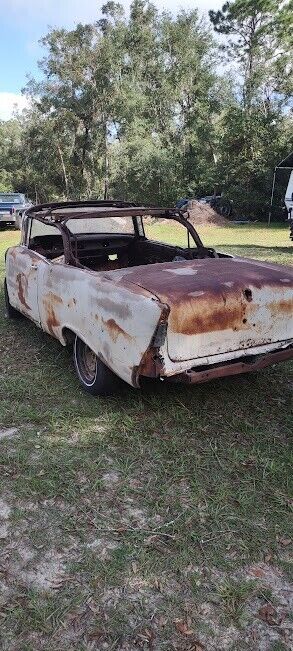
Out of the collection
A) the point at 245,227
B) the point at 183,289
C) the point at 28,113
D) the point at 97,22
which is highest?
the point at 97,22

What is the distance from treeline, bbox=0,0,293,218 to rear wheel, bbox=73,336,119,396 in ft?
69.1

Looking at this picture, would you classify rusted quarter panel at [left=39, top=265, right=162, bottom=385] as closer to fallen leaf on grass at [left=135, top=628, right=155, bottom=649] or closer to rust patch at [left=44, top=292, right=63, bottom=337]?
rust patch at [left=44, top=292, right=63, bottom=337]

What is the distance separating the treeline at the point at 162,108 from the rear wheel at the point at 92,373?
2106 centimetres

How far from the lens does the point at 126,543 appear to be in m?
2.24

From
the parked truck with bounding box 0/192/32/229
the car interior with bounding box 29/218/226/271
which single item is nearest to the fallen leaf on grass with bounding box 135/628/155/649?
the car interior with bounding box 29/218/226/271

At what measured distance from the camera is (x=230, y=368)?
→ 3.14 meters

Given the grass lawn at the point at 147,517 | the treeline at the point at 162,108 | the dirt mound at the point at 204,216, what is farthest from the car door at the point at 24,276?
the treeline at the point at 162,108

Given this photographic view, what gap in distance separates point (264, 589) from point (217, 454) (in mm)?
994

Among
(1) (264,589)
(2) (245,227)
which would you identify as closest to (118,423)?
(1) (264,589)

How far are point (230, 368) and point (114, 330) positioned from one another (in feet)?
2.64

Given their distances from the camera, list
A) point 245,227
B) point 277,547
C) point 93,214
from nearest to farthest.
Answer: point 277,547 → point 93,214 → point 245,227

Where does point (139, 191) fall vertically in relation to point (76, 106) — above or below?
below

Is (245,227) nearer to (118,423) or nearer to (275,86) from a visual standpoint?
(275,86)

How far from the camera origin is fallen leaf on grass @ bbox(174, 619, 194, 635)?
71.1 inches
